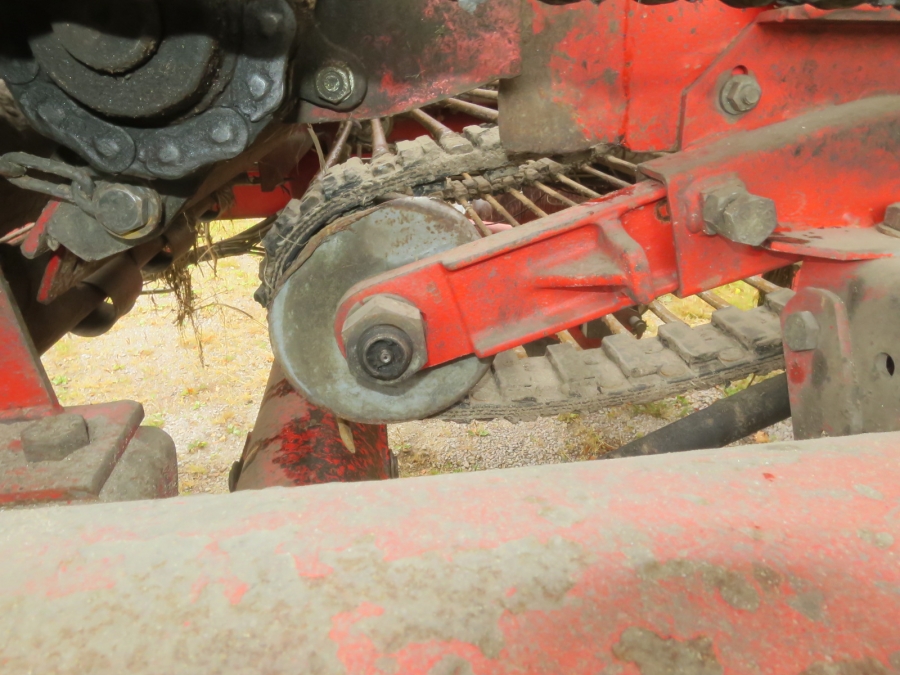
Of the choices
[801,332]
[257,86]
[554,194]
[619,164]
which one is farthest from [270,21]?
[619,164]

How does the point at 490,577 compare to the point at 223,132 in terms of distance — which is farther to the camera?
the point at 223,132

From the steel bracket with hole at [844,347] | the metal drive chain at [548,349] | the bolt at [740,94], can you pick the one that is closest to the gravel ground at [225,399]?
the metal drive chain at [548,349]

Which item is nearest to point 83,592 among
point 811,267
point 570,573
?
point 570,573

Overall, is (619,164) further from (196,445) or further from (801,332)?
(196,445)

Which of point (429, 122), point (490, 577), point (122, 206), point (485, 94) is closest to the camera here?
point (490, 577)

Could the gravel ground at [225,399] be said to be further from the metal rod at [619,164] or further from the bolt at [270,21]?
the bolt at [270,21]

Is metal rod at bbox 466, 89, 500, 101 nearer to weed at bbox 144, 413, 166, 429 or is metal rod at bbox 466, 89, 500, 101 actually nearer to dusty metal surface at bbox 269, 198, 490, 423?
dusty metal surface at bbox 269, 198, 490, 423

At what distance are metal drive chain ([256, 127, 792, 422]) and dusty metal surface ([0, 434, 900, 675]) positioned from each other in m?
0.77

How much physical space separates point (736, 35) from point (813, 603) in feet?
2.81

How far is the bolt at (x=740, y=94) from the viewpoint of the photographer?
3.05 ft

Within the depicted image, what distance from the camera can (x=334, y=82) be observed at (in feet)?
2.77

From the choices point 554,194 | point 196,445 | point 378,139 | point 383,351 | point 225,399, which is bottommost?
point 196,445

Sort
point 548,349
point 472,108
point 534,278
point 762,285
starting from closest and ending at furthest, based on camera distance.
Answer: point 534,278 < point 548,349 < point 762,285 < point 472,108

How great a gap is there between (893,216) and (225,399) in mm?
2840
